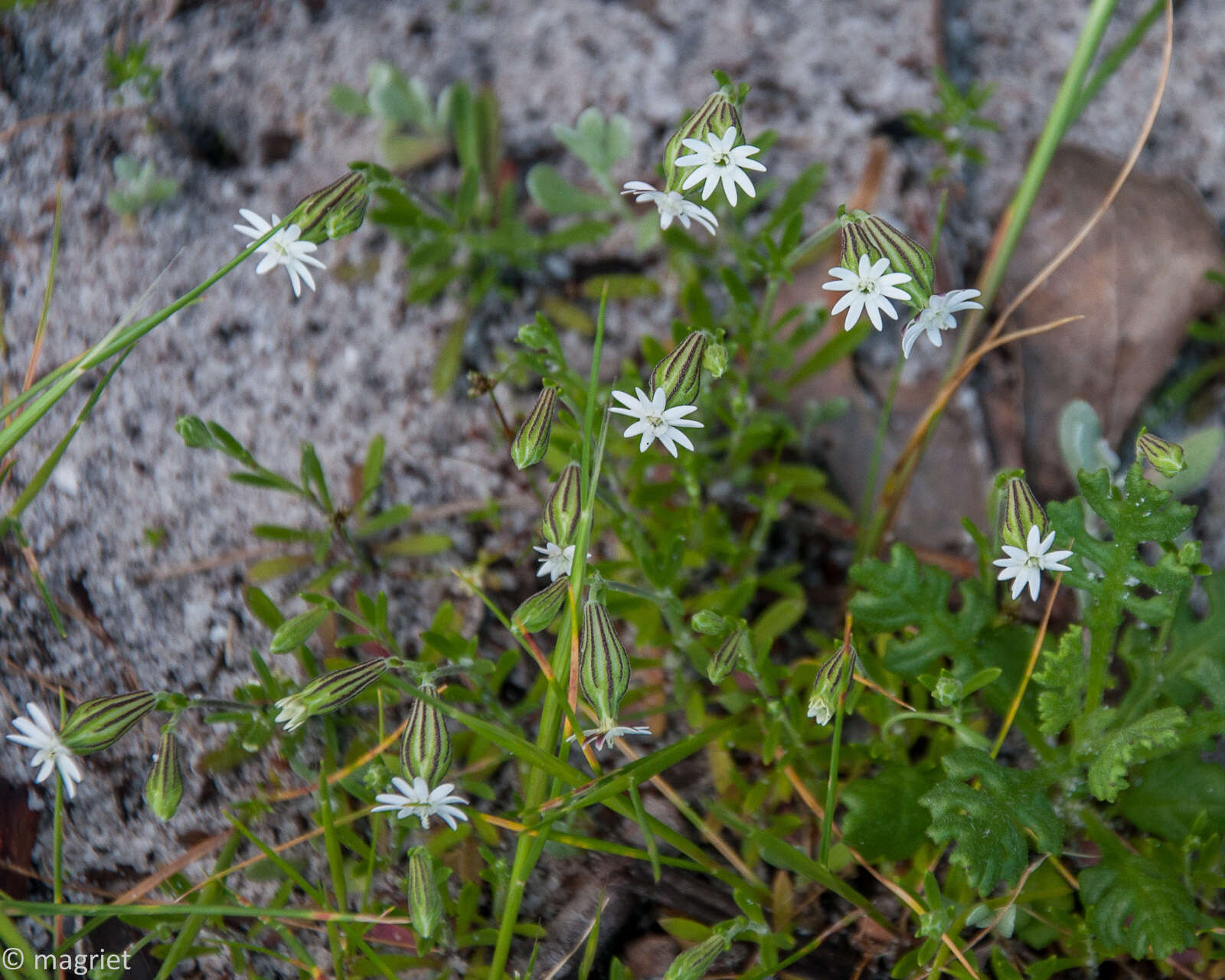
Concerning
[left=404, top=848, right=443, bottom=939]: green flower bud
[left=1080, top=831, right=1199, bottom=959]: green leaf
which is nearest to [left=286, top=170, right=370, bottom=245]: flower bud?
[left=404, top=848, right=443, bottom=939]: green flower bud

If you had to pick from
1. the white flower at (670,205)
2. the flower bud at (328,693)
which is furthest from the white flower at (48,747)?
the white flower at (670,205)

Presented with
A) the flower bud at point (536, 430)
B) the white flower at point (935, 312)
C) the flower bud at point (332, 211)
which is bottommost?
the flower bud at point (536, 430)

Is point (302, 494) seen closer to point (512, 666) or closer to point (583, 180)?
point (512, 666)

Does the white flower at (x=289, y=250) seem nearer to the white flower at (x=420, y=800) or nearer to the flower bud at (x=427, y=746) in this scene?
the flower bud at (x=427, y=746)

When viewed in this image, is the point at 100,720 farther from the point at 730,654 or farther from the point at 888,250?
the point at 888,250

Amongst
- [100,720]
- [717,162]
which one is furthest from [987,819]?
[100,720]

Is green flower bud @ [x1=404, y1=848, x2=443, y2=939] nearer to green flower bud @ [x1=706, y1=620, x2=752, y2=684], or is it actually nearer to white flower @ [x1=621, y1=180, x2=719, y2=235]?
green flower bud @ [x1=706, y1=620, x2=752, y2=684]

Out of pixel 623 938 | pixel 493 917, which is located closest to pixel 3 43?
pixel 493 917
